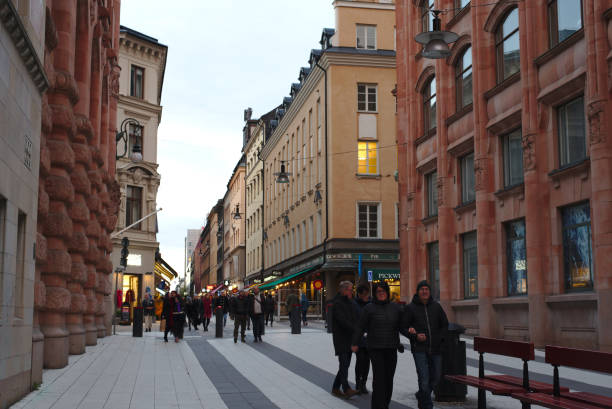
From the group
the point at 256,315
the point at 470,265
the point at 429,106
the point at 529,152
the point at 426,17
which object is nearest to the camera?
the point at 529,152

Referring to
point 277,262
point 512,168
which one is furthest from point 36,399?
point 277,262

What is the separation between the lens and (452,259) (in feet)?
93.0

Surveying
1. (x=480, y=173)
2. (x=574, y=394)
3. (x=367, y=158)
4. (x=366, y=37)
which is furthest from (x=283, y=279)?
(x=574, y=394)

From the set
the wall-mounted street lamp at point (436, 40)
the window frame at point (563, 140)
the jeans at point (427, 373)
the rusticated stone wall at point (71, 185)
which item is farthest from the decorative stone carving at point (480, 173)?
the jeans at point (427, 373)

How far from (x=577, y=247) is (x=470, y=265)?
7200 mm

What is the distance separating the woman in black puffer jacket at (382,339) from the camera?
977cm

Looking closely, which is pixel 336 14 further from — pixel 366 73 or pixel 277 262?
pixel 277 262

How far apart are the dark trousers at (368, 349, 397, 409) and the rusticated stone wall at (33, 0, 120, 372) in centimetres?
578

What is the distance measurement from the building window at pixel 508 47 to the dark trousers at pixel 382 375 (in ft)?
52.1

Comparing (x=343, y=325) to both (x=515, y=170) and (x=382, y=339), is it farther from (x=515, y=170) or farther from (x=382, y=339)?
(x=515, y=170)

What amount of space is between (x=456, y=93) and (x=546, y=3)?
714 centimetres

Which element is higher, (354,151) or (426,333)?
(354,151)

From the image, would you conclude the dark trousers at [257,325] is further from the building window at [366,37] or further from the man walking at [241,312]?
the building window at [366,37]

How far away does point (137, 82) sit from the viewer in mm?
49594
